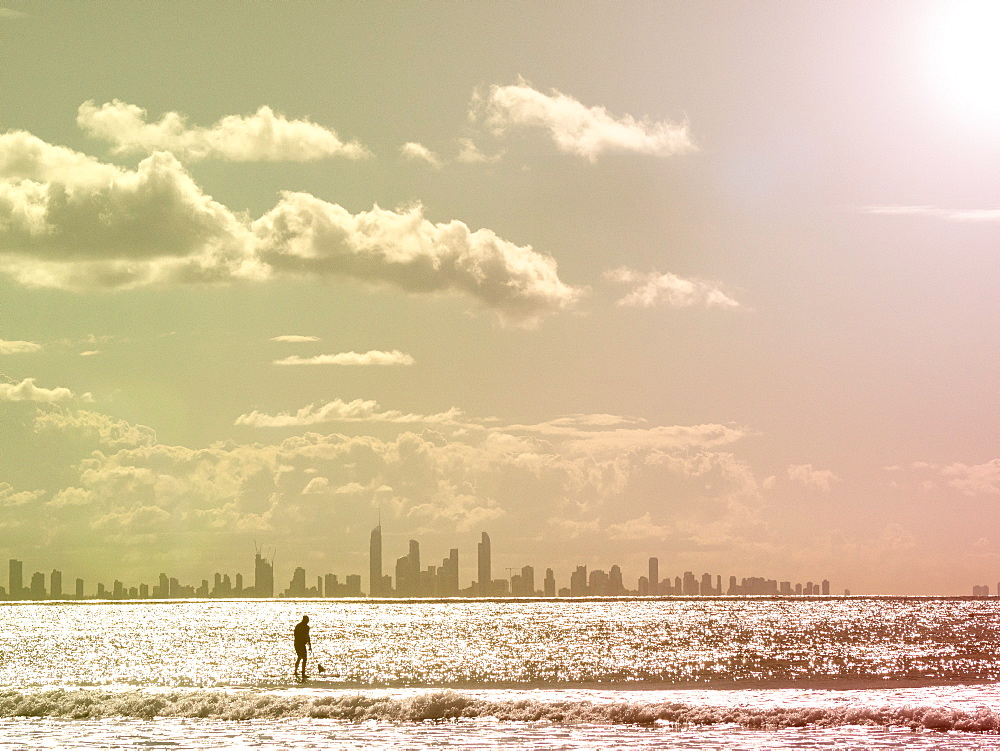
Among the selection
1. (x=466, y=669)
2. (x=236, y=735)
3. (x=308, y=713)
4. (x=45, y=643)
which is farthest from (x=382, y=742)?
(x=45, y=643)

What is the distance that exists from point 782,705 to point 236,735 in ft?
59.2

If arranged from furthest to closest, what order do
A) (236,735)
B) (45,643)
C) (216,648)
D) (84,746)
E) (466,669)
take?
(45,643), (216,648), (466,669), (236,735), (84,746)

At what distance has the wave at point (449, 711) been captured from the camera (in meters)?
35.9

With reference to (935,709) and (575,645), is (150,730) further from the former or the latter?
(575,645)

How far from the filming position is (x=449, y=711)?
39156 mm

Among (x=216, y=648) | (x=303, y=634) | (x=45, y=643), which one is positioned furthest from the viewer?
(x=45, y=643)

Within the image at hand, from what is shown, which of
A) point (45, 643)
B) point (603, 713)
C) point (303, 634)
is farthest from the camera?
point (45, 643)

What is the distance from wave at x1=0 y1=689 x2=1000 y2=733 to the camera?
35.9 m

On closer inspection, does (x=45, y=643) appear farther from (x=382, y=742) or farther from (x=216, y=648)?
(x=382, y=742)

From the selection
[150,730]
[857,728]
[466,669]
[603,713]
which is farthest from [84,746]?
[466,669]

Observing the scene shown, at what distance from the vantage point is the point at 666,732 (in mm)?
34656

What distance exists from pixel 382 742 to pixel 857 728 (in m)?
13.9

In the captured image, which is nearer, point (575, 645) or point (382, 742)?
point (382, 742)

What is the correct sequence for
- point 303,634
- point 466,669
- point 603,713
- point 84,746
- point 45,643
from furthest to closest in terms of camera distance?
point 45,643, point 466,669, point 303,634, point 603,713, point 84,746
